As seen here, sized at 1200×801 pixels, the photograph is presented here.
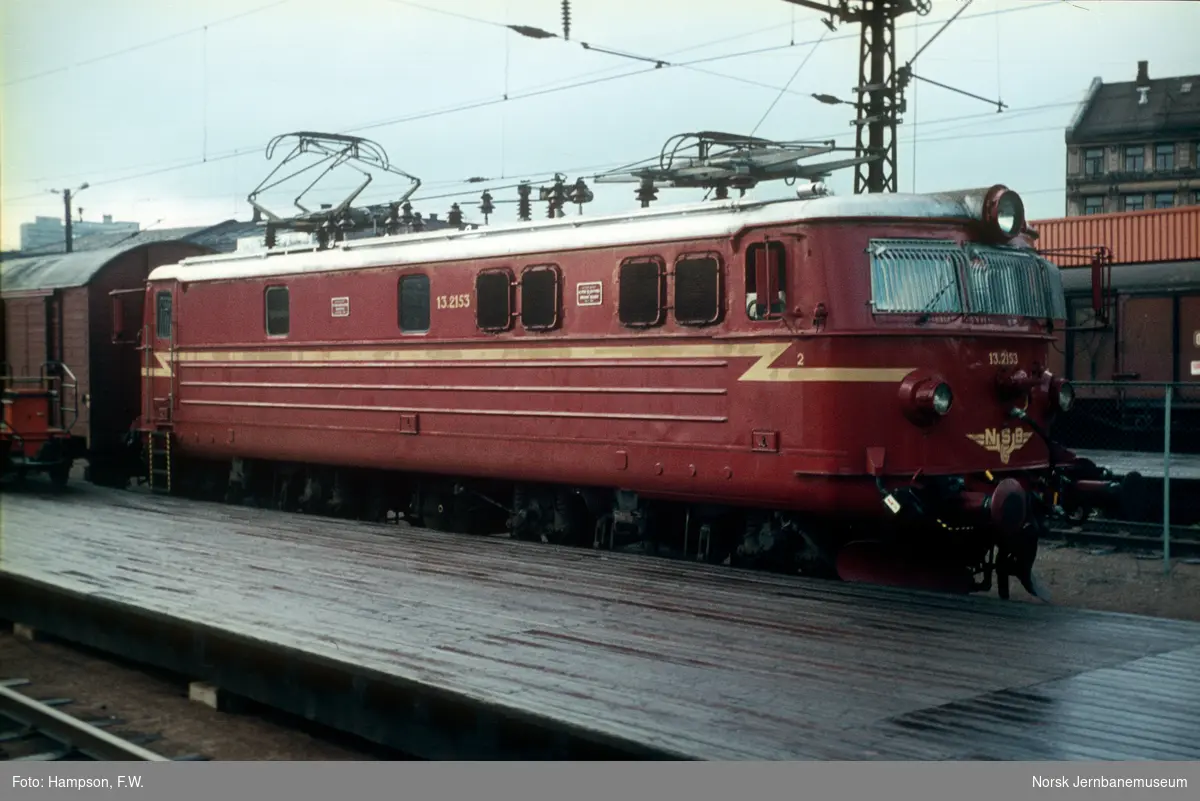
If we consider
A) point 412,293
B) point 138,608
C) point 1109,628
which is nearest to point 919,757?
point 1109,628

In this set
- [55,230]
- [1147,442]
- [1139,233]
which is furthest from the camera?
[55,230]

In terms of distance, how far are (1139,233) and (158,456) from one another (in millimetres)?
16299

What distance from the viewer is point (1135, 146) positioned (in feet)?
49.6

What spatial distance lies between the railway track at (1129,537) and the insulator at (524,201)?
7.19m

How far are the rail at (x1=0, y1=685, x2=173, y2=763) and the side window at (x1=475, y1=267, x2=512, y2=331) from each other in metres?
5.46

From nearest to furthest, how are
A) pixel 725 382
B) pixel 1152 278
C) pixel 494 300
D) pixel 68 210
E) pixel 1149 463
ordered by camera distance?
pixel 725 382 → pixel 494 300 → pixel 1149 463 → pixel 1152 278 → pixel 68 210

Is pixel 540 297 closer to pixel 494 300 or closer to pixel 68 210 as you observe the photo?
pixel 494 300

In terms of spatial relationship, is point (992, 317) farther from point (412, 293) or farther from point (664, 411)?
point (412, 293)

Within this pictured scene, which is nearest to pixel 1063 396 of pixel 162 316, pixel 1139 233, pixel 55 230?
pixel 162 316

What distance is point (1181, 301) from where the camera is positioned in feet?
62.3

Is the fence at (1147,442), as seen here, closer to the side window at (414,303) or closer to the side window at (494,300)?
Result: the side window at (494,300)

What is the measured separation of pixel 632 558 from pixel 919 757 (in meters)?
5.36

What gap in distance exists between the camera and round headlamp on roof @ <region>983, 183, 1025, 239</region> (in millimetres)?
9750

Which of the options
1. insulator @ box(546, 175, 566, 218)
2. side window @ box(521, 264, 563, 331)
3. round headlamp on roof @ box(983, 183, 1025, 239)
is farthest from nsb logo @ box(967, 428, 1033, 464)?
insulator @ box(546, 175, 566, 218)
